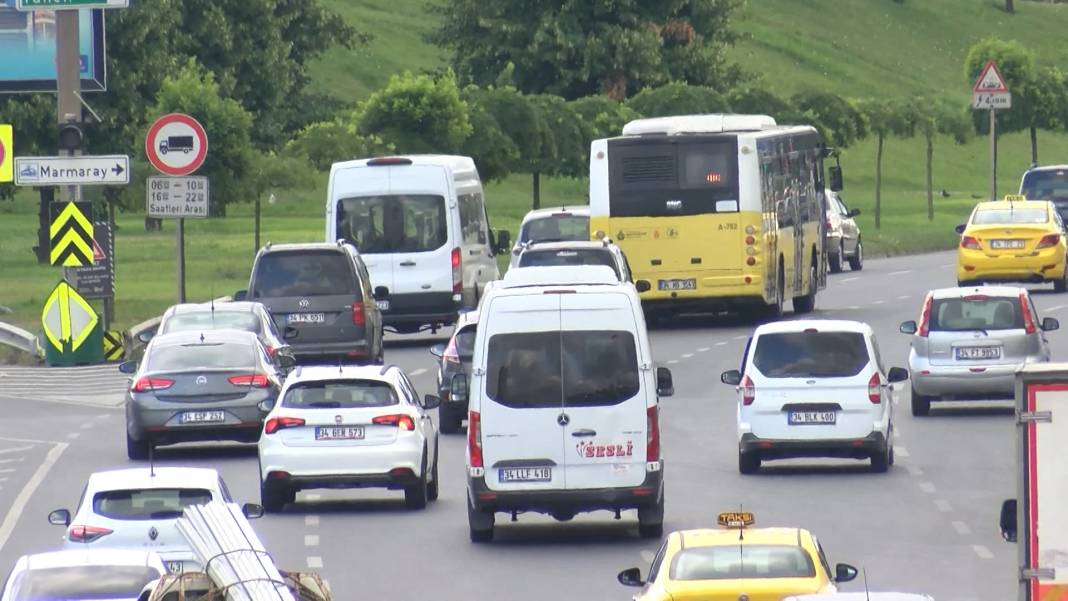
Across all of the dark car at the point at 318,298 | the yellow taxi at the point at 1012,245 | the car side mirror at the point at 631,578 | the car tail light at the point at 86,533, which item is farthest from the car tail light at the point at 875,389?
the yellow taxi at the point at 1012,245

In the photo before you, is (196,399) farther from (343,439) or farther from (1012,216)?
(1012,216)

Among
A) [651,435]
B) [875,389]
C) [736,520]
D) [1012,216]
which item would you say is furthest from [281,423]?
[1012,216]

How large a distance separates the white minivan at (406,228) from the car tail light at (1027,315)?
10.9 meters

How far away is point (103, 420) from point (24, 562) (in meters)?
17.9

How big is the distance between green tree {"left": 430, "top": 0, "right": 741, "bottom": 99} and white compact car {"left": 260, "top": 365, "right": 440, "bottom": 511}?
63.2 m

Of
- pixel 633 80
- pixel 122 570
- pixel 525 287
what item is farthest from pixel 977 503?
pixel 633 80

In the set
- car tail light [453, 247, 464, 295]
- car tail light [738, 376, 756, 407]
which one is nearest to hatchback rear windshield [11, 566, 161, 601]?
car tail light [738, 376, 756, 407]

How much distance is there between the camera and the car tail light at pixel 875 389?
25922 mm

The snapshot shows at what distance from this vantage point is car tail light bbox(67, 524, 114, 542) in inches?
715

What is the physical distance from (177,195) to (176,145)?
70 centimetres

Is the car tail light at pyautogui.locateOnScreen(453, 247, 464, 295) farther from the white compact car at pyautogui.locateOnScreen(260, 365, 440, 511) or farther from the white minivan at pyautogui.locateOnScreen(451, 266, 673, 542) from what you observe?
the white minivan at pyautogui.locateOnScreen(451, 266, 673, 542)

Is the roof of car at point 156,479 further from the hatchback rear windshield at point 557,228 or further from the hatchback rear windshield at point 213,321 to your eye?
the hatchback rear windshield at point 557,228

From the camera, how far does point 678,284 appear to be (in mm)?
41281

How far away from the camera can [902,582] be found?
19.0 meters
